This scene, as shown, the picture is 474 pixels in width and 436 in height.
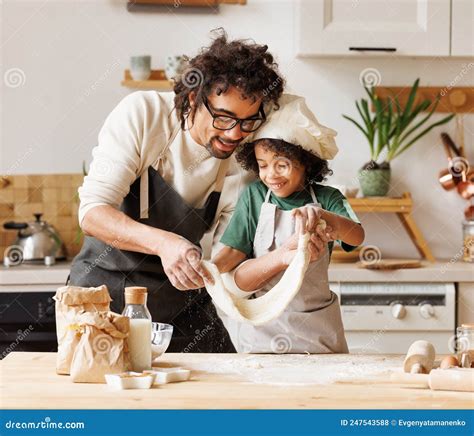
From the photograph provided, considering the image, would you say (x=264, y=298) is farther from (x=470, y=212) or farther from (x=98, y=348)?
(x=470, y=212)

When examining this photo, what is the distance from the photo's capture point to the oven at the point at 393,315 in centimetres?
298

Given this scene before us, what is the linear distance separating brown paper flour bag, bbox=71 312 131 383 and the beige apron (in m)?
0.48

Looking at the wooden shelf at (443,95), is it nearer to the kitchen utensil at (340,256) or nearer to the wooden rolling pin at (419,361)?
the kitchen utensil at (340,256)

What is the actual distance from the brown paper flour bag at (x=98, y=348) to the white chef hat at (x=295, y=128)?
0.64m

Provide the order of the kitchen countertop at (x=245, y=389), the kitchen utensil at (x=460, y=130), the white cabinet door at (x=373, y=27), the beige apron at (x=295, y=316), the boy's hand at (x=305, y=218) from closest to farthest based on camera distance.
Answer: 1. the kitchen countertop at (x=245, y=389)
2. the boy's hand at (x=305, y=218)
3. the beige apron at (x=295, y=316)
4. the white cabinet door at (x=373, y=27)
5. the kitchen utensil at (x=460, y=130)

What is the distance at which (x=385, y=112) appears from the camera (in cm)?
340

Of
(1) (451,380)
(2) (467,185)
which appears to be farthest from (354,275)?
(1) (451,380)

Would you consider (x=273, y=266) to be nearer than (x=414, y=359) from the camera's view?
No

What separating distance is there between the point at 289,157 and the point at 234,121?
0.16 metres

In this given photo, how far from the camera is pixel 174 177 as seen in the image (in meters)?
2.11

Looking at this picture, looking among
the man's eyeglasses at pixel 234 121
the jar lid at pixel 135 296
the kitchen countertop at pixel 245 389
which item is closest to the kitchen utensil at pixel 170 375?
the kitchen countertop at pixel 245 389

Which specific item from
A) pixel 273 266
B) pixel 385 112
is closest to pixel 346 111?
pixel 385 112
